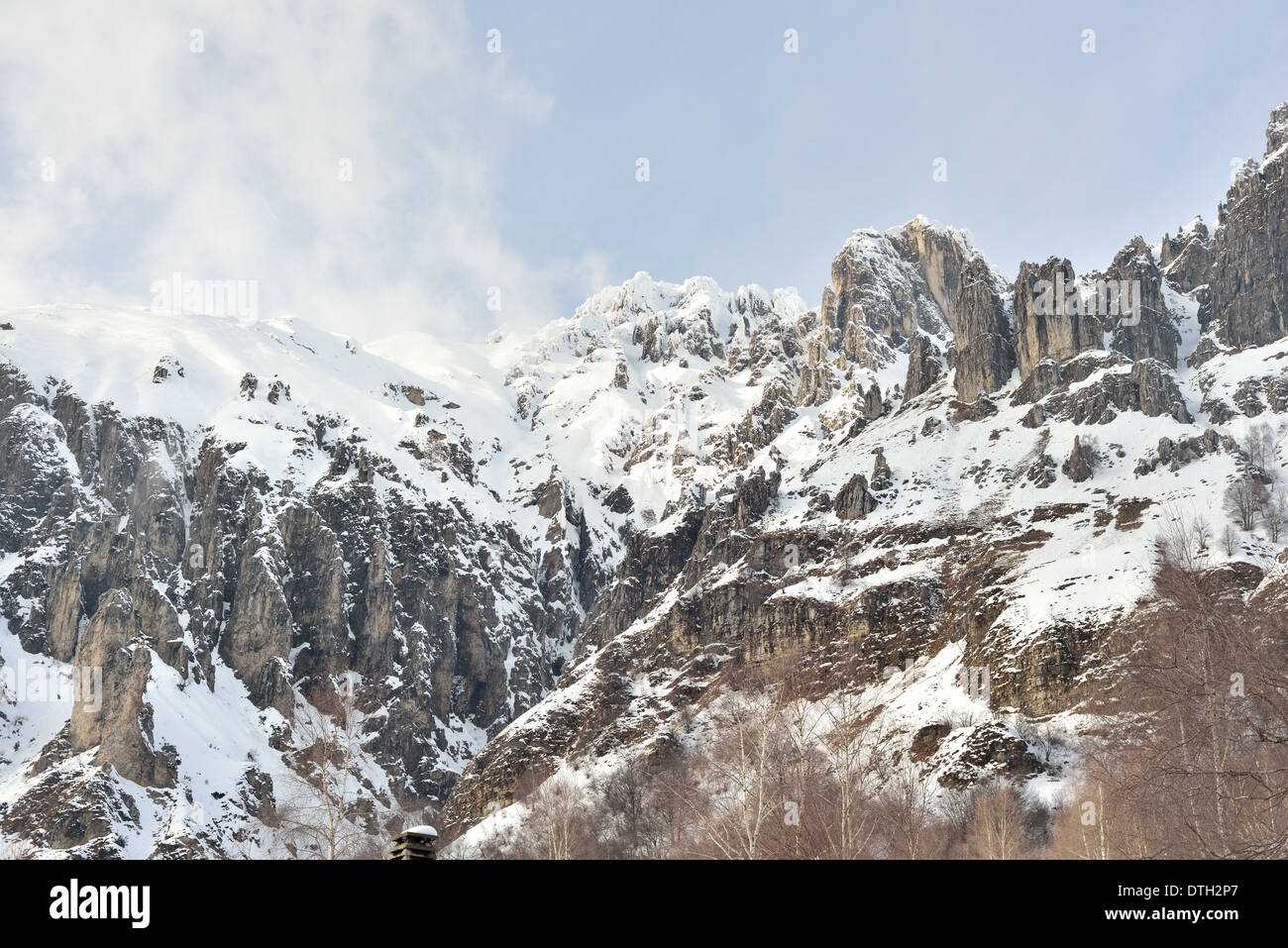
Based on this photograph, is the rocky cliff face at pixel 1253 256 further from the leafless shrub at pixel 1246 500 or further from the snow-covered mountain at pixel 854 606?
the leafless shrub at pixel 1246 500

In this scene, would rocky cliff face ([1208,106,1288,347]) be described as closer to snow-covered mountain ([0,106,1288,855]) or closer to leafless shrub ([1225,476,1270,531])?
snow-covered mountain ([0,106,1288,855])

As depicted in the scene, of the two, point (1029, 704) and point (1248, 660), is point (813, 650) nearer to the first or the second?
point (1029, 704)

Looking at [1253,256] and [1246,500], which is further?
[1253,256]

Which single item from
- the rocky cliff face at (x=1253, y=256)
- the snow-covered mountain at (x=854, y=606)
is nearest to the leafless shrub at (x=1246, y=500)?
the snow-covered mountain at (x=854, y=606)

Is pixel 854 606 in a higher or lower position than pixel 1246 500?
lower

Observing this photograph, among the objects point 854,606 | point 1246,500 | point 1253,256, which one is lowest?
point 854,606

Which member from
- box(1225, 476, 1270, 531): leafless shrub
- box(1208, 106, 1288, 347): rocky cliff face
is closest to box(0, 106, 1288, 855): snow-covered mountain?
box(1208, 106, 1288, 347): rocky cliff face

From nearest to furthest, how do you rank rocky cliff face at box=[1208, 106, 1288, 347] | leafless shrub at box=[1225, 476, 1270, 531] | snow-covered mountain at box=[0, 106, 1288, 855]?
snow-covered mountain at box=[0, 106, 1288, 855], leafless shrub at box=[1225, 476, 1270, 531], rocky cliff face at box=[1208, 106, 1288, 347]

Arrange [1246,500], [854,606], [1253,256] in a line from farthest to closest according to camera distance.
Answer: [1253,256] < [854,606] < [1246,500]

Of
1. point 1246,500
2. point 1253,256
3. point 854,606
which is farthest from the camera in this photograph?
point 1253,256

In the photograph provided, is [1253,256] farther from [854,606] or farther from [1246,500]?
[854,606]

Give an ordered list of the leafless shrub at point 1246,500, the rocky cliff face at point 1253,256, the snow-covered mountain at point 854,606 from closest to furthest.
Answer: the snow-covered mountain at point 854,606
the leafless shrub at point 1246,500
the rocky cliff face at point 1253,256

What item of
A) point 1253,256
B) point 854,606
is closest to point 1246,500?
point 854,606
